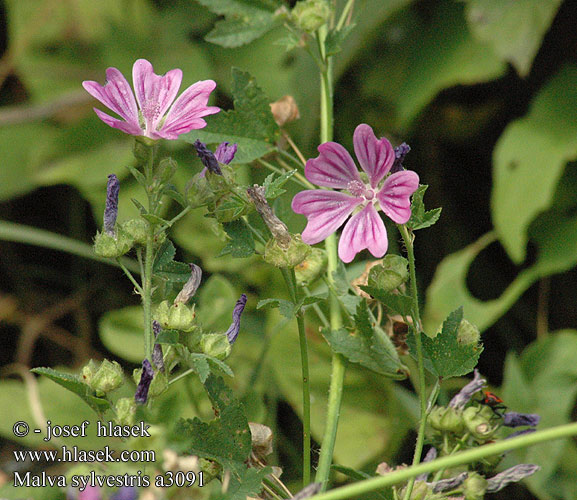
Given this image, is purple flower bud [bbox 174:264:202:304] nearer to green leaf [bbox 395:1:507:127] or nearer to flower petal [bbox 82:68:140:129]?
flower petal [bbox 82:68:140:129]

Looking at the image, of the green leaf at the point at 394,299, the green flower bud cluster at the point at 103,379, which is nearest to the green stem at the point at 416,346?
the green leaf at the point at 394,299

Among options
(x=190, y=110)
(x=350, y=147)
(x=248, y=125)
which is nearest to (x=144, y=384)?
(x=190, y=110)

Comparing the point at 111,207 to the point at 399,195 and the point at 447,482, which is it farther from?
the point at 447,482

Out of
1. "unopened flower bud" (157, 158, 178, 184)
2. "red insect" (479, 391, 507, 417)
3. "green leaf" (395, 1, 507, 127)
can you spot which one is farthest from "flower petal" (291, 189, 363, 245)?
"green leaf" (395, 1, 507, 127)

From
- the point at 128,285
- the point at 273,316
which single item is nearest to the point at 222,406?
the point at 273,316

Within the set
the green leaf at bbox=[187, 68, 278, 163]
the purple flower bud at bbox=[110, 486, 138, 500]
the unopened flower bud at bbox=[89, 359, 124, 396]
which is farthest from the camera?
the green leaf at bbox=[187, 68, 278, 163]

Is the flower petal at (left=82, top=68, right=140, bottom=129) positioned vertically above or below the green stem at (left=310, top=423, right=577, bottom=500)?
above

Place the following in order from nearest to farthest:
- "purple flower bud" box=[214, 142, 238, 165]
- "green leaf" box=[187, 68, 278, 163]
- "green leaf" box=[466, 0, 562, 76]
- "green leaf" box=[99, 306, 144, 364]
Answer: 1. "purple flower bud" box=[214, 142, 238, 165]
2. "green leaf" box=[187, 68, 278, 163]
3. "green leaf" box=[466, 0, 562, 76]
4. "green leaf" box=[99, 306, 144, 364]
